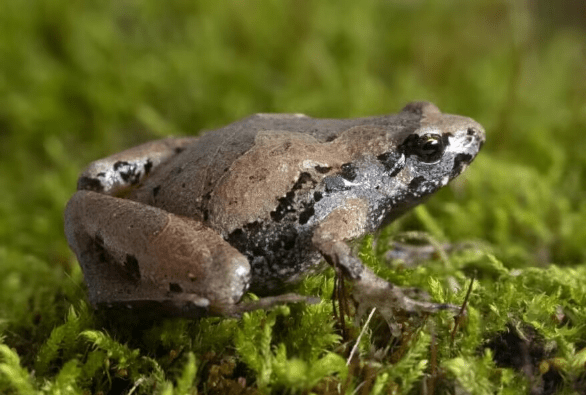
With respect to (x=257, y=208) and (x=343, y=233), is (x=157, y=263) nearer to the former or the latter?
(x=257, y=208)

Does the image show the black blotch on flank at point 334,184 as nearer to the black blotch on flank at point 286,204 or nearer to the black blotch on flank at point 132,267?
the black blotch on flank at point 286,204

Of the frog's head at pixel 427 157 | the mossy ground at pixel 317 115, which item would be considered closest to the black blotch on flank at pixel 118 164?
the mossy ground at pixel 317 115

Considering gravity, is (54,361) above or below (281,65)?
below

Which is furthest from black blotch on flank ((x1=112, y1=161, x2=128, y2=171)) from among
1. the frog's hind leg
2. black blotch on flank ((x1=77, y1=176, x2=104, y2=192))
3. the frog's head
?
the frog's head

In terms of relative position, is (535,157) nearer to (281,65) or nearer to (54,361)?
(281,65)

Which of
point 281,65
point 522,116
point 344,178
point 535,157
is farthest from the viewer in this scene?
point 281,65

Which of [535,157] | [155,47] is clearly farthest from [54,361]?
[155,47]

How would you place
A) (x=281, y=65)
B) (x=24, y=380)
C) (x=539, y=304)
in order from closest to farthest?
(x=24, y=380), (x=539, y=304), (x=281, y=65)
